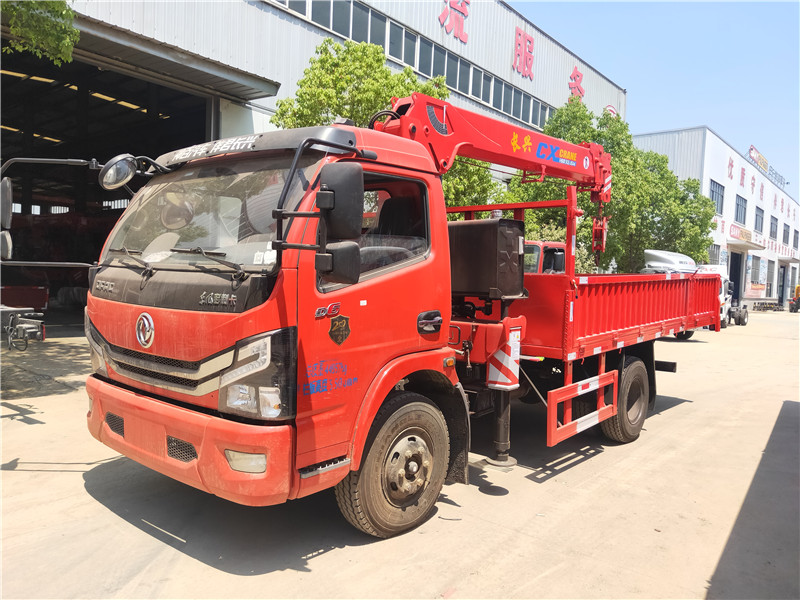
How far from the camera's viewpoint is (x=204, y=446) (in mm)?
3092

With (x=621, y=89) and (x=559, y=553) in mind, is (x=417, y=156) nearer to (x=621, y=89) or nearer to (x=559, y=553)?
(x=559, y=553)

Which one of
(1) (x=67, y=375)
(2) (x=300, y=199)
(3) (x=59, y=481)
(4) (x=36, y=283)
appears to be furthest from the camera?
(4) (x=36, y=283)

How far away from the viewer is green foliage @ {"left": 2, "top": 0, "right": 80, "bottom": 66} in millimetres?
6595

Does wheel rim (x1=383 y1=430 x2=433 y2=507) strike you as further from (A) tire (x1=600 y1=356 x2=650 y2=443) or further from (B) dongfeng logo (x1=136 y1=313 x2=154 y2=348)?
(A) tire (x1=600 y1=356 x2=650 y2=443)

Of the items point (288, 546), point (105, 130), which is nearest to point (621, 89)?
point (105, 130)

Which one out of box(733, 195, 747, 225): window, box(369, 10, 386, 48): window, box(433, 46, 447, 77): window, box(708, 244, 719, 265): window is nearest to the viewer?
box(369, 10, 386, 48): window

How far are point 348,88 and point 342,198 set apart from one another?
8.67 metres

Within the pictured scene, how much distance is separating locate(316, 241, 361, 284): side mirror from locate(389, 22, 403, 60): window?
55.3 ft

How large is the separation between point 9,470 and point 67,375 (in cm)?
427

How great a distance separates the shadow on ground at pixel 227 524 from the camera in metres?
3.54

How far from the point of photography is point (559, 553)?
12.3 feet

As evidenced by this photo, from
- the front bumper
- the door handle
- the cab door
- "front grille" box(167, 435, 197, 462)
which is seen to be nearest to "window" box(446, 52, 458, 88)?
the cab door

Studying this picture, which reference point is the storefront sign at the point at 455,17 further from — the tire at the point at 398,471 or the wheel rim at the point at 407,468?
the wheel rim at the point at 407,468

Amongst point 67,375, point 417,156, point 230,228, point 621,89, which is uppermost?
point 621,89
